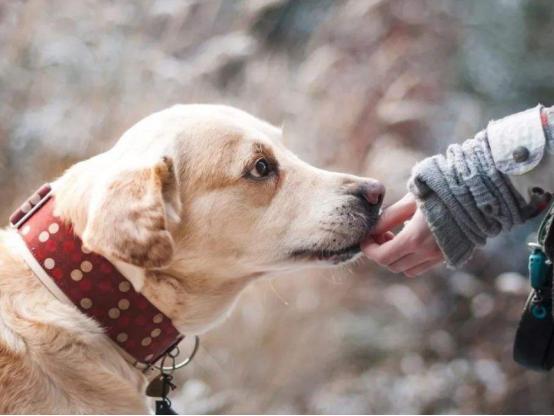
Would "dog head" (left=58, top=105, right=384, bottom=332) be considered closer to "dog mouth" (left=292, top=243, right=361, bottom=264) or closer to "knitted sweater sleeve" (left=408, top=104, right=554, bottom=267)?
"dog mouth" (left=292, top=243, right=361, bottom=264)

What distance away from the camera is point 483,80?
2.29 m

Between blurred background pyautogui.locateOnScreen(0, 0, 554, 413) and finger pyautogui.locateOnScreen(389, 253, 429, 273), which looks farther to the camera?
blurred background pyautogui.locateOnScreen(0, 0, 554, 413)

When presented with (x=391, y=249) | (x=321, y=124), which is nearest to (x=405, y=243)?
(x=391, y=249)

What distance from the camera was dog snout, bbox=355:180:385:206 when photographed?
1421 mm

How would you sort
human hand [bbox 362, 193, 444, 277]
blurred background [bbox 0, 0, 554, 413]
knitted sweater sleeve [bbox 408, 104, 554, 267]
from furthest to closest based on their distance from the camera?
blurred background [bbox 0, 0, 554, 413] → human hand [bbox 362, 193, 444, 277] → knitted sweater sleeve [bbox 408, 104, 554, 267]

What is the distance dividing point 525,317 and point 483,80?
1.20 m

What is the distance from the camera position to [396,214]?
4.72ft

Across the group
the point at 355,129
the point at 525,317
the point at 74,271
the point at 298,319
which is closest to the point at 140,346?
the point at 74,271

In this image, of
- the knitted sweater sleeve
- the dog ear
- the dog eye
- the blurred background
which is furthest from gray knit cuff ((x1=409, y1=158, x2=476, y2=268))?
the blurred background

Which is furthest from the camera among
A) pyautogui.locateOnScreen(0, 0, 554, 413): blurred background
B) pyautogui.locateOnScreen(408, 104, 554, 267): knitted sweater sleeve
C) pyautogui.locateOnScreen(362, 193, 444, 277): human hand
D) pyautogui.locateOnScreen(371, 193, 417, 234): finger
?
pyautogui.locateOnScreen(0, 0, 554, 413): blurred background

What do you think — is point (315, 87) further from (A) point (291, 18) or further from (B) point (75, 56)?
(B) point (75, 56)

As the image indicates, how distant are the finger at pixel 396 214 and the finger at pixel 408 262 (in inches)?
3.3

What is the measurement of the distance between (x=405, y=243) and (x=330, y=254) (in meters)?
0.15

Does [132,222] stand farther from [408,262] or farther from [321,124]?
[321,124]
